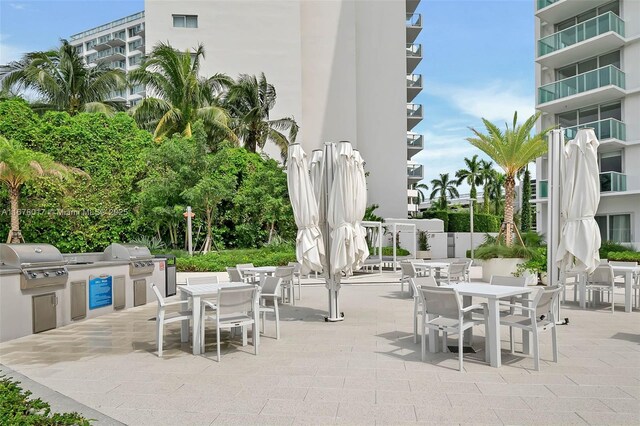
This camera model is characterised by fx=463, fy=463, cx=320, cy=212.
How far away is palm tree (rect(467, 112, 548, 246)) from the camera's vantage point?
19125 mm

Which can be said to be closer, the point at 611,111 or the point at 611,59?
the point at 611,59

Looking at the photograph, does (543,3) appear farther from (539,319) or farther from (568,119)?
(539,319)

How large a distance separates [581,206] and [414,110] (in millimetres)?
33331

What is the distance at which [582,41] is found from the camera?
1025 inches

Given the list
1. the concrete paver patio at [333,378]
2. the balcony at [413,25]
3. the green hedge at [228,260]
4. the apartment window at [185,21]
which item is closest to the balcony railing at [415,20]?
the balcony at [413,25]

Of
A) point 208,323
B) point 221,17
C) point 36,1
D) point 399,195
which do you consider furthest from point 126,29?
point 208,323

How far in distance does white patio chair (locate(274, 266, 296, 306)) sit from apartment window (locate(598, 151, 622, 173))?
22578 millimetres

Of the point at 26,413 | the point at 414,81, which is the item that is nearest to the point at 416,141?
the point at 414,81

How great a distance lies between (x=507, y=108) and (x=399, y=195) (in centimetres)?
1493

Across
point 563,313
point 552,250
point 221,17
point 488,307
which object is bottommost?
point 563,313

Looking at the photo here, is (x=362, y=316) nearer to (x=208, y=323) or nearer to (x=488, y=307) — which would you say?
(x=208, y=323)

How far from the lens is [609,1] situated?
26.1 m

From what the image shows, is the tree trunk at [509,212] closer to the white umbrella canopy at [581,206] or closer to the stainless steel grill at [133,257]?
the white umbrella canopy at [581,206]

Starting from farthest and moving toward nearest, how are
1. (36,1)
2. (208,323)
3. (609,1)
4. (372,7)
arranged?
(372,7), (609,1), (36,1), (208,323)
